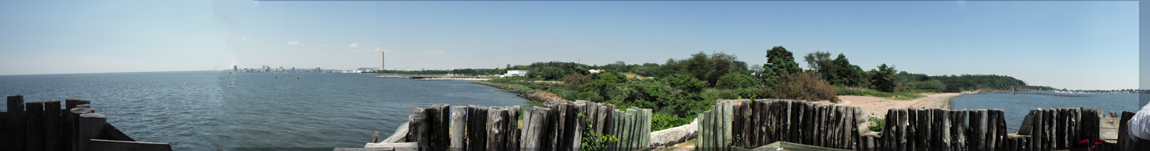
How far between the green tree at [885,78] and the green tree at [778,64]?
293 inches

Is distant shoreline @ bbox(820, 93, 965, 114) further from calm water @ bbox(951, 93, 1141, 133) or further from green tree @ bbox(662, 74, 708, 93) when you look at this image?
green tree @ bbox(662, 74, 708, 93)

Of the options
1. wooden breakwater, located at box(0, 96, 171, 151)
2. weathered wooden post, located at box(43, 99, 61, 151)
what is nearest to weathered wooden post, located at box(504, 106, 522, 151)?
wooden breakwater, located at box(0, 96, 171, 151)

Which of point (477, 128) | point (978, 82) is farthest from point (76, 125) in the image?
point (978, 82)

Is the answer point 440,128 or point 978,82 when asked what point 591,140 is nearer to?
point 440,128

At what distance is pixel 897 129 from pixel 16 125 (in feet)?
26.9

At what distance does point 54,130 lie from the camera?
388cm

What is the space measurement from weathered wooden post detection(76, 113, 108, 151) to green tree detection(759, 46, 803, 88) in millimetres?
42490

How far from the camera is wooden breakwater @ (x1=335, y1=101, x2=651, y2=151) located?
404cm

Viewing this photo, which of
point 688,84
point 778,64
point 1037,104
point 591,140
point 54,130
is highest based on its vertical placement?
point 778,64

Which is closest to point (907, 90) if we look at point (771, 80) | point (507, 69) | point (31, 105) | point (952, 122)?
point (771, 80)

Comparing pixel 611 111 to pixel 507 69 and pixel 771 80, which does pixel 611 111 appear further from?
pixel 507 69

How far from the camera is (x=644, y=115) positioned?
494cm

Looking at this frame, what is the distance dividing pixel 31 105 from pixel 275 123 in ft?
48.7

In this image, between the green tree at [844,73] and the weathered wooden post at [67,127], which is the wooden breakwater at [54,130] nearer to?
the weathered wooden post at [67,127]
